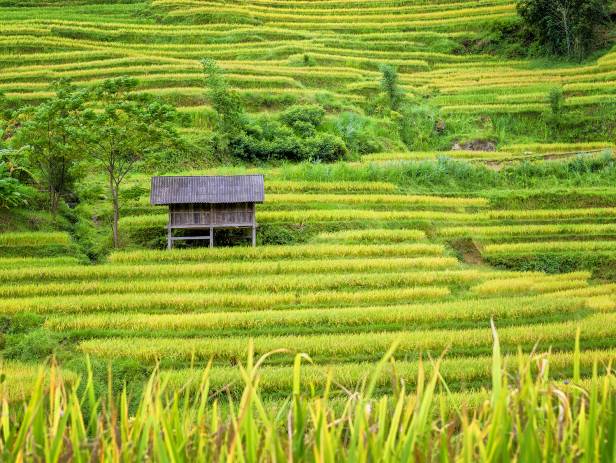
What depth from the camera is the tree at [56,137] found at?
18.4 meters

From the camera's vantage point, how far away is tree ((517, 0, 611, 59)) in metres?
38.6

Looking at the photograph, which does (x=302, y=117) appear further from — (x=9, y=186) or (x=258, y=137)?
(x=9, y=186)

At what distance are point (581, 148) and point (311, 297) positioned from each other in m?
18.6

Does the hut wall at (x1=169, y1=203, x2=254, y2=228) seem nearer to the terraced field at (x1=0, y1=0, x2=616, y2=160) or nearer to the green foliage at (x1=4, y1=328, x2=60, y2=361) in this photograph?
the green foliage at (x1=4, y1=328, x2=60, y2=361)

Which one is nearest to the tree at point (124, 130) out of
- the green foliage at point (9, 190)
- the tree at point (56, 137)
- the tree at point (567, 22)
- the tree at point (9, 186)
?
the tree at point (56, 137)

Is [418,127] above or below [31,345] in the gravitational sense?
above

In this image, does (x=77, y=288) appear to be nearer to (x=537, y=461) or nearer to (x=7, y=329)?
(x=7, y=329)

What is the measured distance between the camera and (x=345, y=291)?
52.0ft

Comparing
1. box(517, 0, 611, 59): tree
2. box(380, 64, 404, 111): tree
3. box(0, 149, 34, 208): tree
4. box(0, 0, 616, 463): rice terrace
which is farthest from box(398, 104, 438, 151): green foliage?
box(0, 149, 34, 208): tree

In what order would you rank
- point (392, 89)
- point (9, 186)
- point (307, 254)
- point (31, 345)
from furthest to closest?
1. point (392, 89)
2. point (307, 254)
3. point (9, 186)
4. point (31, 345)

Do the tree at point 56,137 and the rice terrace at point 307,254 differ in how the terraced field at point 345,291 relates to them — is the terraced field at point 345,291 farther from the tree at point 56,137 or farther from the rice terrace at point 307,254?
the tree at point 56,137

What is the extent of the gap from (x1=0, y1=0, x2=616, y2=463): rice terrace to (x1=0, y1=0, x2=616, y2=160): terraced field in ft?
0.84

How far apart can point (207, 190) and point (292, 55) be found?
21.7 meters

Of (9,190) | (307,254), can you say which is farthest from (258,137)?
(9,190)
